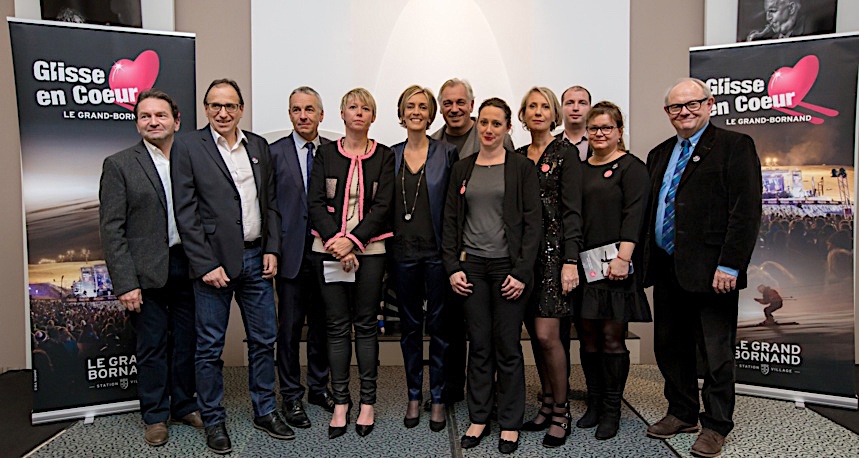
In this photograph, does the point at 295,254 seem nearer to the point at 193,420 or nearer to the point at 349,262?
the point at 349,262

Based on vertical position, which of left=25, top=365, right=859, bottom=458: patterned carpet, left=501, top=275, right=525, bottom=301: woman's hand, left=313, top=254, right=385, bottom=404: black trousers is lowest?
left=25, top=365, right=859, bottom=458: patterned carpet

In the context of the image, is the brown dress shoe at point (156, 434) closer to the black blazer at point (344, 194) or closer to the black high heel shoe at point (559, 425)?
the black blazer at point (344, 194)

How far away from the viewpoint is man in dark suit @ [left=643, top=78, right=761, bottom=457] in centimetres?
262

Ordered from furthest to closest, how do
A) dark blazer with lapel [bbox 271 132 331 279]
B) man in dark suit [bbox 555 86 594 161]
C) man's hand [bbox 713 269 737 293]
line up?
man in dark suit [bbox 555 86 594 161] < dark blazer with lapel [bbox 271 132 331 279] < man's hand [bbox 713 269 737 293]

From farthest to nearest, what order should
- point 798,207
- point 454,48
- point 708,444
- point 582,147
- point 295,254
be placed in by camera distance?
point 454,48 → point 798,207 → point 582,147 → point 295,254 → point 708,444

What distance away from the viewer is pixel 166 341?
Result: 119 inches

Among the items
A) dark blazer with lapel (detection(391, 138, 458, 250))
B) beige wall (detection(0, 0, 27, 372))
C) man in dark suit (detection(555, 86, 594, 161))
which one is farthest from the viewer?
beige wall (detection(0, 0, 27, 372))

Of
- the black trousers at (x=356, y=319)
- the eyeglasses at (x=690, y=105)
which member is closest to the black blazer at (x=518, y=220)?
the black trousers at (x=356, y=319)

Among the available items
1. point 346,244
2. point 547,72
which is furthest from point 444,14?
point 346,244

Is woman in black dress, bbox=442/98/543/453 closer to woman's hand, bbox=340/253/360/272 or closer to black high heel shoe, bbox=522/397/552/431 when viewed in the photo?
black high heel shoe, bbox=522/397/552/431

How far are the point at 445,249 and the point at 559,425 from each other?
3.38 feet

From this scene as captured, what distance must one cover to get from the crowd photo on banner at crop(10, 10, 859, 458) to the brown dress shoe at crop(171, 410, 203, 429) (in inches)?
0.6

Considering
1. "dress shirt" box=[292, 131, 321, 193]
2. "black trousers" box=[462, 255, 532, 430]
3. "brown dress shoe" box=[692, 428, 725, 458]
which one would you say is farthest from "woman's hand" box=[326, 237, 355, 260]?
"brown dress shoe" box=[692, 428, 725, 458]

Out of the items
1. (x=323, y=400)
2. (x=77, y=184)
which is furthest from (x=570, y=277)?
(x=77, y=184)
